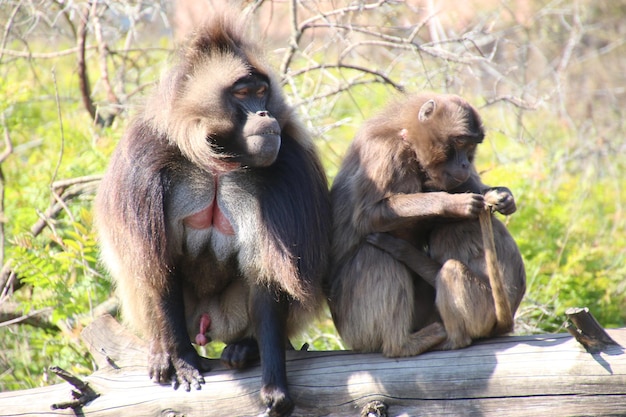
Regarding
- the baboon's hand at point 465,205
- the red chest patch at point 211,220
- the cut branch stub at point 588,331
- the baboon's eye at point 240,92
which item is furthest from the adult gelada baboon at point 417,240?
the baboon's eye at point 240,92

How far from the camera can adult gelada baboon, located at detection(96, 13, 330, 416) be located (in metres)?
Result: 4.04

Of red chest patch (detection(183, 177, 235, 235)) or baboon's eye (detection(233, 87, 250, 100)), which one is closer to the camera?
baboon's eye (detection(233, 87, 250, 100))

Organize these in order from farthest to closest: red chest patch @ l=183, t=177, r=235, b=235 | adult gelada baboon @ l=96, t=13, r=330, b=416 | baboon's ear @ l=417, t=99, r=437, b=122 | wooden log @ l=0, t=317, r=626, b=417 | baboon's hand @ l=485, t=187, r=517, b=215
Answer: baboon's ear @ l=417, t=99, r=437, b=122
red chest patch @ l=183, t=177, r=235, b=235
adult gelada baboon @ l=96, t=13, r=330, b=416
baboon's hand @ l=485, t=187, r=517, b=215
wooden log @ l=0, t=317, r=626, b=417

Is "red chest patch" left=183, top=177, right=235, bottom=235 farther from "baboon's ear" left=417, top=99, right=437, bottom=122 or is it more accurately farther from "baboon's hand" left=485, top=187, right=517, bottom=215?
"baboon's hand" left=485, top=187, right=517, bottom=215

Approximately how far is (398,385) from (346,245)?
2.77 ft

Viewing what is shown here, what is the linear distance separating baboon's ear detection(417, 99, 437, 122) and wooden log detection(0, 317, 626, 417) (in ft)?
4.25

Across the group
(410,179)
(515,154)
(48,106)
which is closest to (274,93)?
(410,179)

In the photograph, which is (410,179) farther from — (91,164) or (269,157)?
(91,164)

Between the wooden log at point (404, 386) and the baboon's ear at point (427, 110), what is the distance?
129cm

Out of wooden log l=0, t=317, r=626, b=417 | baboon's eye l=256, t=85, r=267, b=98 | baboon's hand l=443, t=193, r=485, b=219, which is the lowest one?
wooden log l=0, t=317, r=626, b=417

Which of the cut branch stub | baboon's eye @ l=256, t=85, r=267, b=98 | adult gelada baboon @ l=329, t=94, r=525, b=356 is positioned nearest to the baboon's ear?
adult gelada baboon @ l=329, t=94, r=525, b=356

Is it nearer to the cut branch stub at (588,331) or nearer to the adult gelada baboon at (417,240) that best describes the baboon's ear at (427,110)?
the adult gelada baboon at (417,240)

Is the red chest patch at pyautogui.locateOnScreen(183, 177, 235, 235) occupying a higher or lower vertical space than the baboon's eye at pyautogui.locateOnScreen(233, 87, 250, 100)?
lower

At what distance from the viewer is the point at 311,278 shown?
4.14 metres
